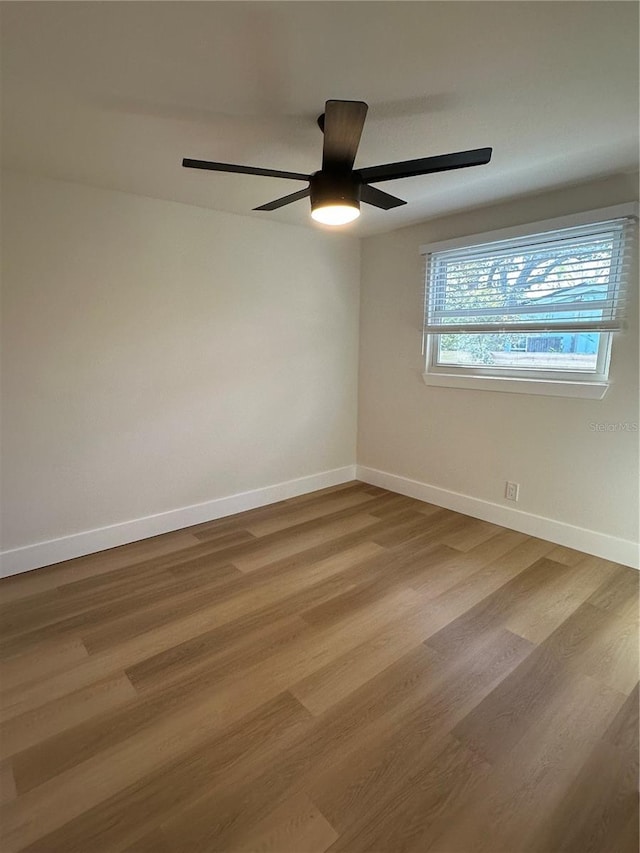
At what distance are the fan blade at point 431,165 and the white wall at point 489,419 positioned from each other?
144 cm

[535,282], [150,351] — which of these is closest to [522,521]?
[535,282]

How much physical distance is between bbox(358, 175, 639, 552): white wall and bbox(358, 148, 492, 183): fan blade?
144cm

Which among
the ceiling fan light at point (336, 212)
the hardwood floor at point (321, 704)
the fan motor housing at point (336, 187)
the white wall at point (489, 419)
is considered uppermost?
the fan motor housing at point (336, 187)

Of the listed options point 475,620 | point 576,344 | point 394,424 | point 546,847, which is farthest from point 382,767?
point 394,424

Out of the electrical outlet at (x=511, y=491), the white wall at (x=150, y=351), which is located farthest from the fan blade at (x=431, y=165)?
the electrical outlet at (x=511, y=491)

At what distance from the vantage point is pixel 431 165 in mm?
1610

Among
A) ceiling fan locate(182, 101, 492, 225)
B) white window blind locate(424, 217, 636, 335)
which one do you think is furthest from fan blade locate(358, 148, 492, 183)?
white window blind locate(424, 217, 636, 335)

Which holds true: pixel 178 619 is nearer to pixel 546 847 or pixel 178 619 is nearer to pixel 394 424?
pixel 546 847

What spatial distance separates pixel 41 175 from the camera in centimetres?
234

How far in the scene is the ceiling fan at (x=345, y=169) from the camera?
4.83 ft

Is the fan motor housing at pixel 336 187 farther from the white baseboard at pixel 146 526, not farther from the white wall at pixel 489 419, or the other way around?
the white baseboard at pixel 146 526

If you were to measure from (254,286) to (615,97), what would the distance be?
2279 millimetres

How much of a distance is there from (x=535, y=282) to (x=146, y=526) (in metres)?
3.04

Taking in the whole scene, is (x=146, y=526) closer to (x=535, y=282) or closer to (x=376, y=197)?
(x=376, y=197)
